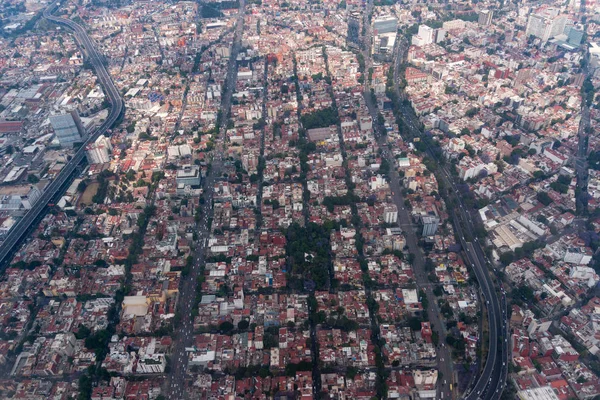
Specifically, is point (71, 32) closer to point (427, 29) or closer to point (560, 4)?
point (427, 29)

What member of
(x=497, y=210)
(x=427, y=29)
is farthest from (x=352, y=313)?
(x=427, y=29)

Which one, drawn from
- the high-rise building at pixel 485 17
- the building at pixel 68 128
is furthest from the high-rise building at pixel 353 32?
the building at pixel 68 128

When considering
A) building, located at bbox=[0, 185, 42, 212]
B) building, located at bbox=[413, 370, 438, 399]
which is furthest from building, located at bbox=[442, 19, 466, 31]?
building, located at bbox=[0, 185, 42, 212]

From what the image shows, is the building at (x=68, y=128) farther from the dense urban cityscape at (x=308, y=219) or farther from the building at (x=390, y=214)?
the building at (x=390, y=214)

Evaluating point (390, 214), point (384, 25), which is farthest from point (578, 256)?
point (384, 25)

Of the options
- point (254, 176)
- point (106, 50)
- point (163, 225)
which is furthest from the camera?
point (106, 50)

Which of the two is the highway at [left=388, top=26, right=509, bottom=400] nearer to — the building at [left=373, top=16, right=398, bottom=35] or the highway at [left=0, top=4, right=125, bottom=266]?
the building at [left=373, top=16, right=398, bottom=35]

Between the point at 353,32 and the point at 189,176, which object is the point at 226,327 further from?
the point at 353,32
